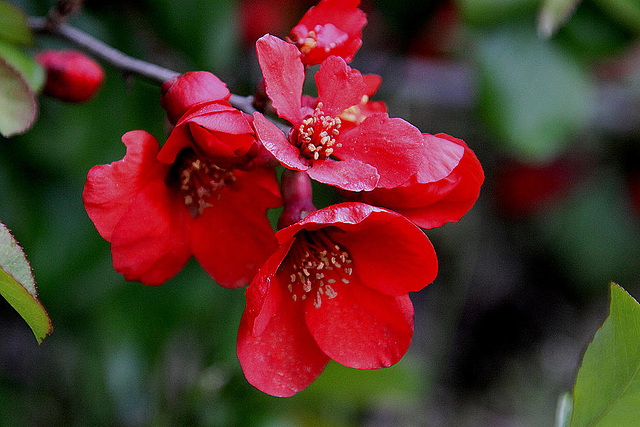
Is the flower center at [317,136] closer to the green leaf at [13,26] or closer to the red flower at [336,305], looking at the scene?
the red flower at [336,305]

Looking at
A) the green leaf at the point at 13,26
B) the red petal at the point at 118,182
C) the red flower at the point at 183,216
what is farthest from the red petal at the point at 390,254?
the green leaf at the point at 13,26

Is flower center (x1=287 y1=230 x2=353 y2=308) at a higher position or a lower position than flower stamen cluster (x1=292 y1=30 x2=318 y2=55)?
lower

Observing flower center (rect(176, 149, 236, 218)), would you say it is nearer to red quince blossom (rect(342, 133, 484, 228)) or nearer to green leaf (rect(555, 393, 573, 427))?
red quince blossom (rect(342, 133, 484, 228))

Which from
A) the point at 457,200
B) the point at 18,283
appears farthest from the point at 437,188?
the point at 18,283

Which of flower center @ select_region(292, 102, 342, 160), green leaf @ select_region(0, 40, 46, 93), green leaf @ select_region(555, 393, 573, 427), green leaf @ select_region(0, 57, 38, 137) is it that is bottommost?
green leaf @ select_region(555, 393, 573, 427)

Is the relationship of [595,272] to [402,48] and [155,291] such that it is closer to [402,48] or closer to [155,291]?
[402,48]

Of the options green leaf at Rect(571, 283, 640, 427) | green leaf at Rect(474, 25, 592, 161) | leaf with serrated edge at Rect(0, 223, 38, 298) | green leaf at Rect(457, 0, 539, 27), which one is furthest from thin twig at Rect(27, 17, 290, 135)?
green leaf at Rect(474, 25, 592, 161)

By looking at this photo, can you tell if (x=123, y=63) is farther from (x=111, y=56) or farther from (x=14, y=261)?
(x=14, y=261)
